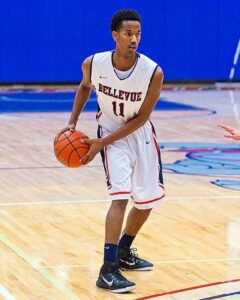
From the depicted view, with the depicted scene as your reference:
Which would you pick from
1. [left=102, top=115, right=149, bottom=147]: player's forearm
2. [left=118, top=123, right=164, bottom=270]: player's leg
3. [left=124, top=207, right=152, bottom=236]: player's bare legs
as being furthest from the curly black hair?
[left=124, top=207, right=152, bottom=236]: player's bare legs

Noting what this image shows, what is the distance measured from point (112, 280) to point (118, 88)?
1.24 m

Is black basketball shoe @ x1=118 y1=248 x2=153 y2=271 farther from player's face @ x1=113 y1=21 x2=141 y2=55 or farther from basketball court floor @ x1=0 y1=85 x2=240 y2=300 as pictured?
player's face @ x1=113 y1=21 x2=141 y2=55

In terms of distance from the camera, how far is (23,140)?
12672mm

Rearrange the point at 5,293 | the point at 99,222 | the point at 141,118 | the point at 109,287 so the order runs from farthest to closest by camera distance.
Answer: the point at 99,222, the point at 141,118, the point at 109,287, the point at 5,293

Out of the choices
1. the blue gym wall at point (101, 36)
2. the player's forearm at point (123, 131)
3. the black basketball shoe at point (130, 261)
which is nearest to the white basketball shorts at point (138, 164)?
the player's forearm at point (123, 131)

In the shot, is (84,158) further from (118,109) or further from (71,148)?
(118,109)

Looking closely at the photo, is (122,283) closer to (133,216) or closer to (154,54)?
(133,216)

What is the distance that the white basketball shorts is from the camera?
5.96 m

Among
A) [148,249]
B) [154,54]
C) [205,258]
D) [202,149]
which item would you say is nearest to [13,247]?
[148,249]

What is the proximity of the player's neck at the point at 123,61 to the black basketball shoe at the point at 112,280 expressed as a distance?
127 centimetres

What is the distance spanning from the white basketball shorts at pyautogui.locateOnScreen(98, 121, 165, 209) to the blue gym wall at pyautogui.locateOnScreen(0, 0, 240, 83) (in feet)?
45.1

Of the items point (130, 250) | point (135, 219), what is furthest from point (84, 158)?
point (130, 250)

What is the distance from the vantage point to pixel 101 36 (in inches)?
791

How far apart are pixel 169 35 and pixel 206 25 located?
2.95 feet
